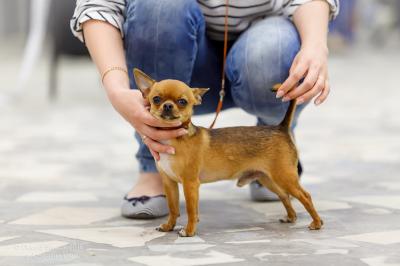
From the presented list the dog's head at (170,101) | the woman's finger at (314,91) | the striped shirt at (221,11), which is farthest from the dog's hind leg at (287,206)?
the striped shirt at (221,11)

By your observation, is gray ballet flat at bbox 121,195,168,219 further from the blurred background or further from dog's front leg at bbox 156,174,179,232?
the blurred background

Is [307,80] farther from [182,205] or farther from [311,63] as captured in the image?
[182,205]

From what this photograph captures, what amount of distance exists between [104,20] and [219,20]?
12.6 inches

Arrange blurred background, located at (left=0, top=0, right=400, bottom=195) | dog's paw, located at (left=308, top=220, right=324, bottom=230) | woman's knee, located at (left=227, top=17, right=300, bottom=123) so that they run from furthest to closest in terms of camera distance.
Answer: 1. blurred background, located at (left=0, top=0, right=400, bottom=195)
2. woman's knee, located at (left=227, top=17, right=300, bottom=123)
3. dog's paw, located at (left=308, top=220, right=324, bottom=230)

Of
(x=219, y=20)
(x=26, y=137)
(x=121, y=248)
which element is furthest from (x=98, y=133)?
(x=121, y=248)

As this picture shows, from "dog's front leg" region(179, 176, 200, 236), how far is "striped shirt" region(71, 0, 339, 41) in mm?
457

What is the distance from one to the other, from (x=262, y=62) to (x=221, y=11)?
21 cm

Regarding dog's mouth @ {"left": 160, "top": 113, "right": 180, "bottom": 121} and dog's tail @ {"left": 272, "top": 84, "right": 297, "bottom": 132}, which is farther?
dog's tail @ {"left": 272, "top": 84, "right": 297, "bottom": 132}

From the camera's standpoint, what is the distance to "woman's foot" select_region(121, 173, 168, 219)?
1.91m

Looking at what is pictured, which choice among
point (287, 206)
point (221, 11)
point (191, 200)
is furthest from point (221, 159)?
point (221, 11)

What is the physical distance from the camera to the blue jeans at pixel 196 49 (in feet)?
6.22

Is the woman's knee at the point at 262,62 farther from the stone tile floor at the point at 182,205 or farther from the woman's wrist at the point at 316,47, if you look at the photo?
the stone tile floor at the point at 182,205

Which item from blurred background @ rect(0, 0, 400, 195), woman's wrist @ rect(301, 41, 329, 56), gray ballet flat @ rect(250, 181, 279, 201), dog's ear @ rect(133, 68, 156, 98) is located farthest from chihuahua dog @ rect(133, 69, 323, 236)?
blurred background @ rect(0, 0, 400, 195)

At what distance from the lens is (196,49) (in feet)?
6.48
